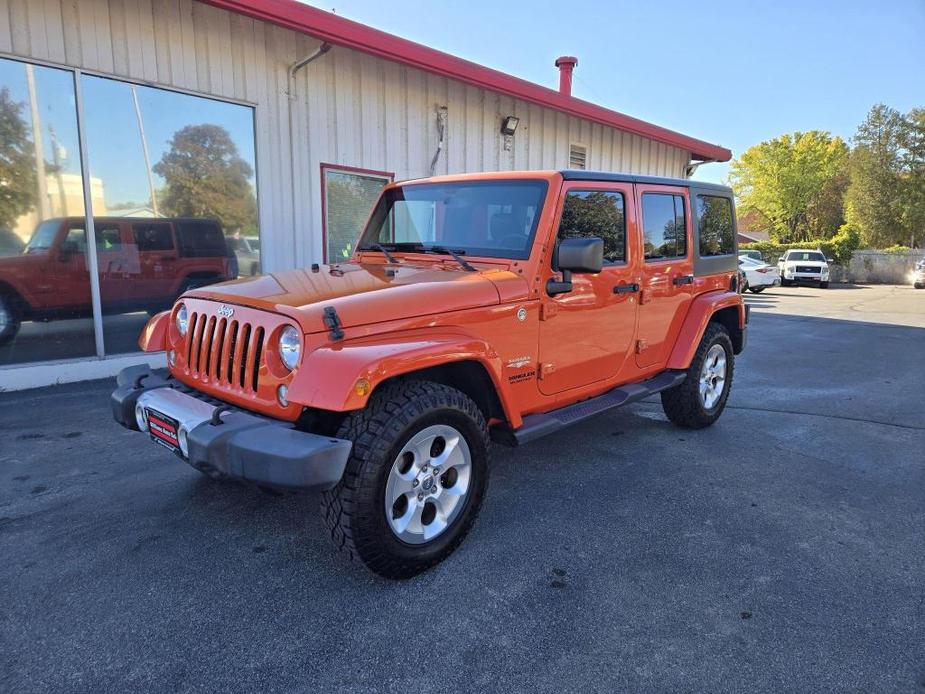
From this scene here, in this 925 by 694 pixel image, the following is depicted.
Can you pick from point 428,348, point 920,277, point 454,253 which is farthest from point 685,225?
point 920,277

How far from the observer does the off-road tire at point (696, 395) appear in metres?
4.57

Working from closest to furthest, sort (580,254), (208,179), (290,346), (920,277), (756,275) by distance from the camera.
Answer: (290,346) → (580,254) → (208,179) → (756,275) → (920,277)

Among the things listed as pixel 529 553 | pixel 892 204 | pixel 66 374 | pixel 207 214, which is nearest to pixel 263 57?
pixel 207 214

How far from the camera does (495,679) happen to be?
2.10 meters

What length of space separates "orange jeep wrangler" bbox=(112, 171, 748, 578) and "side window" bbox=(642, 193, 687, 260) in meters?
0.02

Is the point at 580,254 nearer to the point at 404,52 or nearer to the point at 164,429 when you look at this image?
the point at 164,429

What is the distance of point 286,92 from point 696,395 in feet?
18.9

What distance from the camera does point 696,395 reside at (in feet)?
15.1

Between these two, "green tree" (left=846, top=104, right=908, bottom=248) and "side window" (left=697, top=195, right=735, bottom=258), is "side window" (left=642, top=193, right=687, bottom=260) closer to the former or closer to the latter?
"side window" (left=697, top=195, right=735, bottom=258)

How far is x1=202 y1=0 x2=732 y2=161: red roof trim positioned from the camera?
5.86 meters

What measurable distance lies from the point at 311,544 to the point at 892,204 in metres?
43.7

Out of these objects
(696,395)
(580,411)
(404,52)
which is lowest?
(696,395)

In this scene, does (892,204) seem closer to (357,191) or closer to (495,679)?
(357,191)

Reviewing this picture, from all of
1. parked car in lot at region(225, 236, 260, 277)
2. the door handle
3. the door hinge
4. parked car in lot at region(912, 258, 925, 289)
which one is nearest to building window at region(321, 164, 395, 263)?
parked car in lot at region(225, 236, 260, 277)
